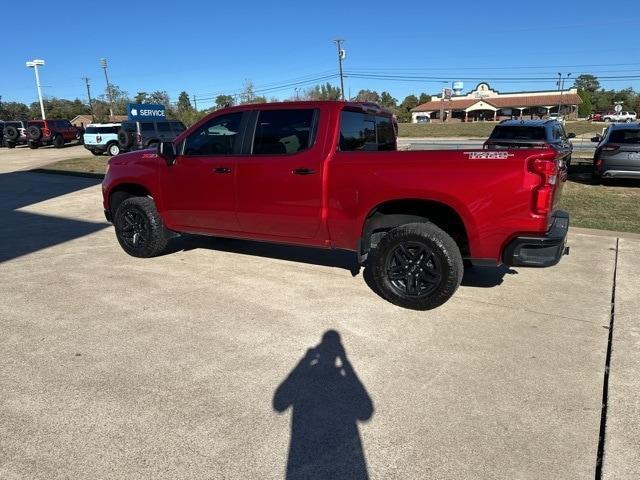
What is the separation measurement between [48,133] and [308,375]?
3481cm

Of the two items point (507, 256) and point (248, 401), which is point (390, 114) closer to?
point (507, 256)

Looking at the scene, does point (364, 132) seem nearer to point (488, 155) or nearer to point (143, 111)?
point (488, 155)

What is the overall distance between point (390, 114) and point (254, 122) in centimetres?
174

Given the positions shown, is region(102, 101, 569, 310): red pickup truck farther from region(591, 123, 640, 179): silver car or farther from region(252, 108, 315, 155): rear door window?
region(591, 123, 640, 179): silver car

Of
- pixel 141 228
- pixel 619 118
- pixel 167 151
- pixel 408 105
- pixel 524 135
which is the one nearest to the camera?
pixel 167 151

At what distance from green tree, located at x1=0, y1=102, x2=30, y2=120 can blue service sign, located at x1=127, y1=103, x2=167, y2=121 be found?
99.5m

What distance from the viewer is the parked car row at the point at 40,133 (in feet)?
105

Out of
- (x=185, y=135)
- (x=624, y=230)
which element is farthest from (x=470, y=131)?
(x=185, y=135)

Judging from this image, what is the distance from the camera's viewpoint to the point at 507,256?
4.07 m

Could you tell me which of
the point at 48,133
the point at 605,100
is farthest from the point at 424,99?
the point at 48,133

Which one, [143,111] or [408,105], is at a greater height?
[408,105]

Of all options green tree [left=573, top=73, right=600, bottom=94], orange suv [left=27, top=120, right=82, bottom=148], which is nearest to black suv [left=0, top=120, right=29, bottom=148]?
orange suv [left=27, top=120, right=82, bottom=148]

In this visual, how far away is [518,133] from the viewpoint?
12.2 metres

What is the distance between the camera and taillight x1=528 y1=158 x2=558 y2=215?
148 inches
